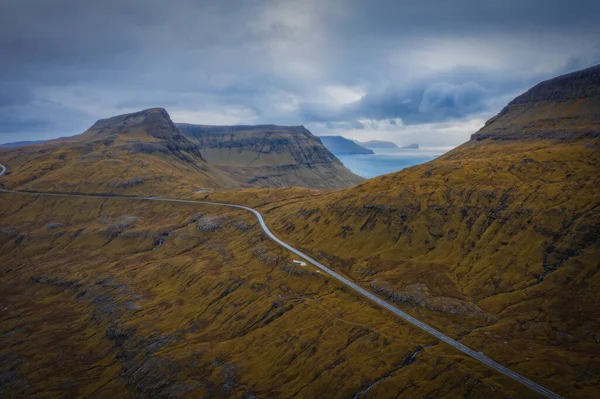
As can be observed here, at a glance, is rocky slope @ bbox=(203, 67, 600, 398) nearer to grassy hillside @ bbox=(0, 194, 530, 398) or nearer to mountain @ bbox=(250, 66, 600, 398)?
mountain @ bbox=(250, 66, 600, 398)

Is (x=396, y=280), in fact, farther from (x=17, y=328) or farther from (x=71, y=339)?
(x=17, y=328)

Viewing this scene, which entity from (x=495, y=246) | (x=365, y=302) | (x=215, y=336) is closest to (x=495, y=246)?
(x=495, y=246)

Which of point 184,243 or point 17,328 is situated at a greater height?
point 184,243

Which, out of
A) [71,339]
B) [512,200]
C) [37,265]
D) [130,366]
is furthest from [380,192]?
[37,265]

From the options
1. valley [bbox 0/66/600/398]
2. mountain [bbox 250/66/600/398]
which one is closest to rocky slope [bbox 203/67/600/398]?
mountain [bbox 250/66/600/398]

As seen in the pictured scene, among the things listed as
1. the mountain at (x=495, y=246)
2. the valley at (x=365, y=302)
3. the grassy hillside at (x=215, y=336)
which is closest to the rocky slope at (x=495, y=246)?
the mountain at (x=495, y=246)

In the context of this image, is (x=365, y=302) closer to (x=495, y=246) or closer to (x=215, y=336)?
(x=495, y=246)

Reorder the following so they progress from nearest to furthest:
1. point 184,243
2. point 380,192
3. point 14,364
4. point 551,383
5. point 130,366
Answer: point 551,383 → point 130,366 → point 14,364 → point 380,192 → point 184,243
